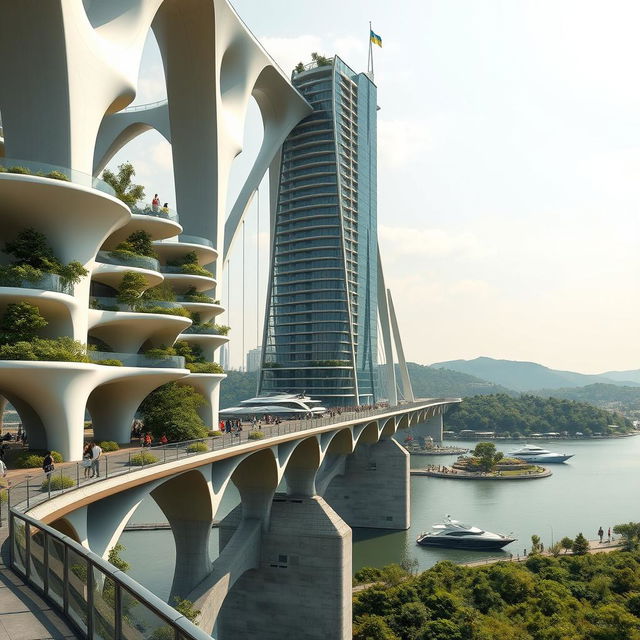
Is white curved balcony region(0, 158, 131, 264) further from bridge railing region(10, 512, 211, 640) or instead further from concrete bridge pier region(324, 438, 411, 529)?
Answer: concrete bridge pier region(324, 438, 411, 529)

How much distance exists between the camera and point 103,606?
7633mm

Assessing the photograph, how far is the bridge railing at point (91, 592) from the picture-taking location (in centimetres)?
602

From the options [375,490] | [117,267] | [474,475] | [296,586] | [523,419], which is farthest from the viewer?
[523,419]

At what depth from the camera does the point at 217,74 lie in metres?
53.2

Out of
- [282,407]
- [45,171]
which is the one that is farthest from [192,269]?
[45,171]

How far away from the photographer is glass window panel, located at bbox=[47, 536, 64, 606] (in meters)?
8.83

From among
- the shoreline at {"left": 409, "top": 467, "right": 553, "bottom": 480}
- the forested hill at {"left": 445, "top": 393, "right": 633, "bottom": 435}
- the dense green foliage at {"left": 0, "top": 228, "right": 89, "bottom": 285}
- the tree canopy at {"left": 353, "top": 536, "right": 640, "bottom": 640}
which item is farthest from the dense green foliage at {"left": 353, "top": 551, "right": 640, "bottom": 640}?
the forested hill at {"left": 445, "top": 393, "right": 633, "bottom": 435}

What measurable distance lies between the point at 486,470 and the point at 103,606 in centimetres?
10304

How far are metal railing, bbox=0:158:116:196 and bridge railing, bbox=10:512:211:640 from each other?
66.3 ft

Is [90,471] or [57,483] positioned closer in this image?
[57,483]

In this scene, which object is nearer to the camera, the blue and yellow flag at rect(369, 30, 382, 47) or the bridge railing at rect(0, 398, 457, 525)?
the bridge railing at rect(0, 398, 457, 525)

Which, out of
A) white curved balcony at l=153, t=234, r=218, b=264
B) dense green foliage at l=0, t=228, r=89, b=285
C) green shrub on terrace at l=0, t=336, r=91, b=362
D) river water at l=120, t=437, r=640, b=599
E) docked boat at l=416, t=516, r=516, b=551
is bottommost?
river water at l=120, t=437, r=640, b=599

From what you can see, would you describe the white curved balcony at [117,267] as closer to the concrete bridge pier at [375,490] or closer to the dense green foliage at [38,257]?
the dense green foliage at [38,257]

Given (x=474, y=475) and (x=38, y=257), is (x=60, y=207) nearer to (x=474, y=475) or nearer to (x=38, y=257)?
(x=38, y=257)
